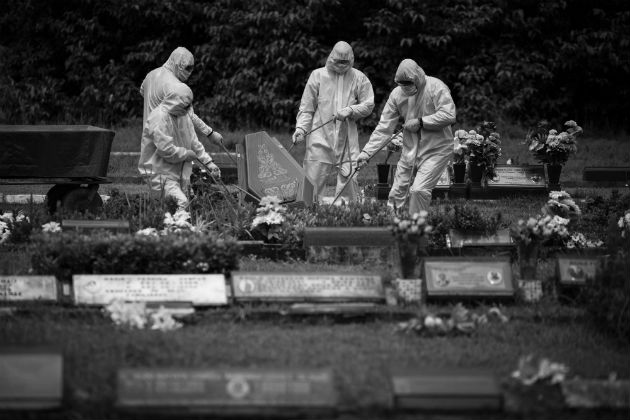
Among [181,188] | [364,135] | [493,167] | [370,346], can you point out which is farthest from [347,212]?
[364,135]

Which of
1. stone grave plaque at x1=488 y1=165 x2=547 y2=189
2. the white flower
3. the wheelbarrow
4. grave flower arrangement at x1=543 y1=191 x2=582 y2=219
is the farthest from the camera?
stone grave plaque at x1=488 y1=165 x2=547 y2=189

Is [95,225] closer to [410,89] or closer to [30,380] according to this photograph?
[410,89]

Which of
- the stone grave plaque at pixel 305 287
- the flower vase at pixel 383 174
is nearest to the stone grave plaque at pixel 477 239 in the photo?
the stone grave plaque at pixel 305 287

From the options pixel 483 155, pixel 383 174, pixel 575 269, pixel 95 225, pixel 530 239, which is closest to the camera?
pixel 575 269

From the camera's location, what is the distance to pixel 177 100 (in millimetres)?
13055

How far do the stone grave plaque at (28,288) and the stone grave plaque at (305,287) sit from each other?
4.58ft

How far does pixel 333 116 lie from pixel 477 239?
136 inches

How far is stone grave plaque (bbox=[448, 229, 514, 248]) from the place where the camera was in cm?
1184

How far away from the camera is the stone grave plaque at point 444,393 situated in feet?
23.3

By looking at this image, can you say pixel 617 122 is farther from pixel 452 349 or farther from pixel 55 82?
pixel 452 349

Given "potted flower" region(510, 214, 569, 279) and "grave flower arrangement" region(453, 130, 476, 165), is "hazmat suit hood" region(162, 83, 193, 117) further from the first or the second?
"grave flower arrangement" region(453, 130, 476, 165)

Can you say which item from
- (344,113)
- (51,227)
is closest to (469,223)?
(344,113)

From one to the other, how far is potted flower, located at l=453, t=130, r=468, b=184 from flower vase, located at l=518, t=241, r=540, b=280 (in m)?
6.36

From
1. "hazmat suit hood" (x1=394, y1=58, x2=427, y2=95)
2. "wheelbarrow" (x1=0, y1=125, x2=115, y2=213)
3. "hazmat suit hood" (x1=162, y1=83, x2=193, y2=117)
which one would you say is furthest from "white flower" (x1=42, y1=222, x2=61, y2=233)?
"hazmat suit hood" (x1=394, y1=58, x2=427, y2=95)
